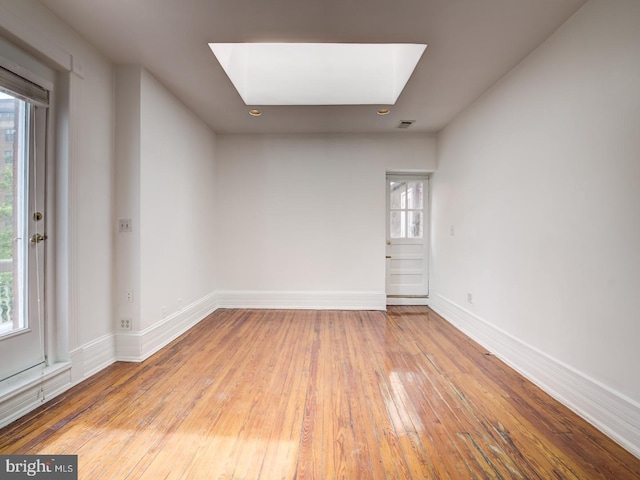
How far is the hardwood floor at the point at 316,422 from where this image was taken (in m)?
1.50

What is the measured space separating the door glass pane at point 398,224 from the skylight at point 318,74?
194cm

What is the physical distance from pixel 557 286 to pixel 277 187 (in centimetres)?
359

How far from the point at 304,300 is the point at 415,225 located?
84.5 inches

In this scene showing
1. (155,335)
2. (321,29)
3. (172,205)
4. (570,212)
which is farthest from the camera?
(172,205)

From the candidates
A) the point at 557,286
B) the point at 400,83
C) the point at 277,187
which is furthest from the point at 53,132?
the point at 557,286

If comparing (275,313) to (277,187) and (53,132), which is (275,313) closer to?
(277,187)

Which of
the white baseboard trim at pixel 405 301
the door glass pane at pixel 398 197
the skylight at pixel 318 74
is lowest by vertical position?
the white baseboard trim at pixel 405 301

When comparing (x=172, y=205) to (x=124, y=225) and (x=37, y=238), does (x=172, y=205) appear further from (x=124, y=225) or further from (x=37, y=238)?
(x=37, y=238)

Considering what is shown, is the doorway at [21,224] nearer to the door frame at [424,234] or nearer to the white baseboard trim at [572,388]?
the white baseboard trim at [572,388]

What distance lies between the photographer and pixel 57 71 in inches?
88.7

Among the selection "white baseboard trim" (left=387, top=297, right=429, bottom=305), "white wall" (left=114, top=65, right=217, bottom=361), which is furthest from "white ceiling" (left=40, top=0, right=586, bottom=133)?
"white baseboard trim" (left=387, top=297, right=429, bottom=305)

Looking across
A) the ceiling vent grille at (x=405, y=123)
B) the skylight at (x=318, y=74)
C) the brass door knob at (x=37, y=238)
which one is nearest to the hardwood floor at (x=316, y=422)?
Answer: the brass door knob at (x=37, y=238)

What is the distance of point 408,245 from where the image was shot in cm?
494

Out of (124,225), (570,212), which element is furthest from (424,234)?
(124,225)
